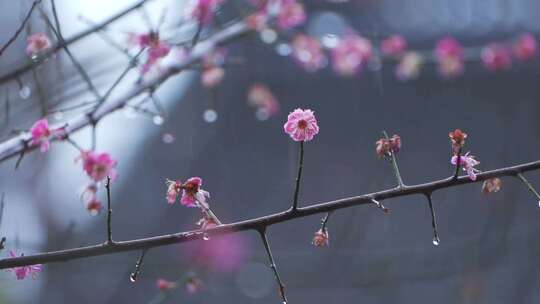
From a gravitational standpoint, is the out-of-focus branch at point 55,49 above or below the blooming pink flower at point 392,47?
below

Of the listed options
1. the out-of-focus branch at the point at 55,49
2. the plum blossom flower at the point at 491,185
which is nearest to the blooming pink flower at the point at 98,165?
the out-of-focus branch at the point at 55,49

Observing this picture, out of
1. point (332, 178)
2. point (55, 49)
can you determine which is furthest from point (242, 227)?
point (332, 178)

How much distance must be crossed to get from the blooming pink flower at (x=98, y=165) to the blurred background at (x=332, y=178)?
1538 millimetres

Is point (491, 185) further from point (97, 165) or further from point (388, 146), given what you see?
point (97, 165)

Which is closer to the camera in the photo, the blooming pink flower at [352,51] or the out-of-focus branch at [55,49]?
the out-of-focus branch at [55,49]

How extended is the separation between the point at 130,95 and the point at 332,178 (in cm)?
395

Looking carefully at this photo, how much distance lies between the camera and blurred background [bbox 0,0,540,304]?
13.1ft

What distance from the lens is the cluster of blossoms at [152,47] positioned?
6.77 ft

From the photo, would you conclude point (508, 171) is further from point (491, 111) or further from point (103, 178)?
point (491, 111)

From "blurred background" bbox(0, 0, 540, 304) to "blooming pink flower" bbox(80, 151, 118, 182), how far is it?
1538mm

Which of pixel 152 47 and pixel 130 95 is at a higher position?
pixel 152 47

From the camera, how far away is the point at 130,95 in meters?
2.14

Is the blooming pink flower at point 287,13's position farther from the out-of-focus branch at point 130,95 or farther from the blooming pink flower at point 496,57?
the blooming pink flower at point 496,57

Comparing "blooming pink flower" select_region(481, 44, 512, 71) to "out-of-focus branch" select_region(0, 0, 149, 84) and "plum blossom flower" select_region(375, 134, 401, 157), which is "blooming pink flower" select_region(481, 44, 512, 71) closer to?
"out-of-focus branch" select_region(0, 0, 149, 84)
